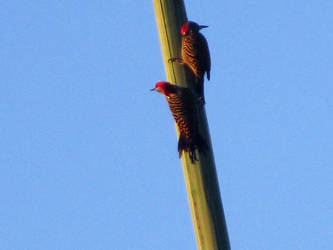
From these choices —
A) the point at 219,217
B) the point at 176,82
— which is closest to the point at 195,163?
the point at 219,217

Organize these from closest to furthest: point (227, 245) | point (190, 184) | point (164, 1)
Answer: point (227, 245)
point (190, 184)
point (164, 1)

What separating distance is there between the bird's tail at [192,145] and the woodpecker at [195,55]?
0.50 metres

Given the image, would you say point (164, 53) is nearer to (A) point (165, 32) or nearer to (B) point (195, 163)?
(A) point (165, 32)

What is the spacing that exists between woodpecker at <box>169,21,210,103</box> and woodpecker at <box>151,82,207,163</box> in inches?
5.2

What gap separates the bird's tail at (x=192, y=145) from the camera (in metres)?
5.72

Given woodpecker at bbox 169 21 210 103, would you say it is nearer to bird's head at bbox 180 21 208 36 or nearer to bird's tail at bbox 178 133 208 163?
bird's head at bbox 180 21 208 36

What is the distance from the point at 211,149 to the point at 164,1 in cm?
110

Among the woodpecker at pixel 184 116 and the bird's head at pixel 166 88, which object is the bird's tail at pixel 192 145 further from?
the bird's head at pixel 166 88

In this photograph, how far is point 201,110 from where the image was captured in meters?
6.25

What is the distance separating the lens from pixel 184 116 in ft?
20.1

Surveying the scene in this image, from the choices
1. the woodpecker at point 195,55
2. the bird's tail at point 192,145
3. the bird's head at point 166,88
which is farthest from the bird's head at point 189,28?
the bird's tail at point 192,145

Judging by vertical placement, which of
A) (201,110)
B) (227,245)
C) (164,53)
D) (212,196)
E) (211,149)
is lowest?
(227,245)

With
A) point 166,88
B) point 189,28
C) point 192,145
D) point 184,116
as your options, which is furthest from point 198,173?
point 189,28

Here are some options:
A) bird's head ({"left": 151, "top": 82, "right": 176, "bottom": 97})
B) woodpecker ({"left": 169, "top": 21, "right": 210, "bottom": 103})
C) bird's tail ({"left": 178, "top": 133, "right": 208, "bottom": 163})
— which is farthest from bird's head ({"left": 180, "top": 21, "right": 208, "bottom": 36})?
bird's tail ({"left": 178, "top": 133, "right": 208, "bottom": 163})
